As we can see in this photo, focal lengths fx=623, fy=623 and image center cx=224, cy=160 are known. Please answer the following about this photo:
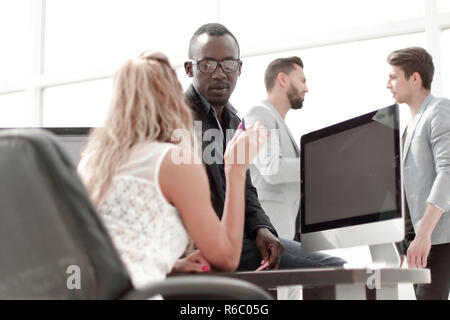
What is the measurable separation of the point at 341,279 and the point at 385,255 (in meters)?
0.47

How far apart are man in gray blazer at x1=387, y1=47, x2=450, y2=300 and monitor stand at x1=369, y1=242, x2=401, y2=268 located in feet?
2.75

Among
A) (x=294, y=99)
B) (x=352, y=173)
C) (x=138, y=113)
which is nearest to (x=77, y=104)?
(x=294, y=99)

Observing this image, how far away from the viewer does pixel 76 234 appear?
3.03 ft

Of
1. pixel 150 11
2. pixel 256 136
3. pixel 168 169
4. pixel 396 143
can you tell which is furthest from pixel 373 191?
pixel 150 11

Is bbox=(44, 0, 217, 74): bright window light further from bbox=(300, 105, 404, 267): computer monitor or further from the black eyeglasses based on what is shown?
bbox=(300, 105, 404, 267): computer monitor

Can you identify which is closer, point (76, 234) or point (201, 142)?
point (76, 234)

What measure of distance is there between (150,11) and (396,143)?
3.38 m

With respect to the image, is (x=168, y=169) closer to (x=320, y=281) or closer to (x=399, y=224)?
(x=320, y=281)

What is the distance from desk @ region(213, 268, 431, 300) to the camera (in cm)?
125

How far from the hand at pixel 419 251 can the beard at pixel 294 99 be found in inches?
46.9

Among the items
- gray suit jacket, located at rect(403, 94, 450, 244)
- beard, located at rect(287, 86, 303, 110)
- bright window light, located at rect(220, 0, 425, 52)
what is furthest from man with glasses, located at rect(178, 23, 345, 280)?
bright window light, located at rect(220, 0, 425, 52)

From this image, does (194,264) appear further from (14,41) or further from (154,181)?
(14,41)

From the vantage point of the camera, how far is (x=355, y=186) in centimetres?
174

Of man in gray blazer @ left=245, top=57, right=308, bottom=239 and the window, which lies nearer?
man in gray blazer @ left=245, top=57, right=308, bottom=239
